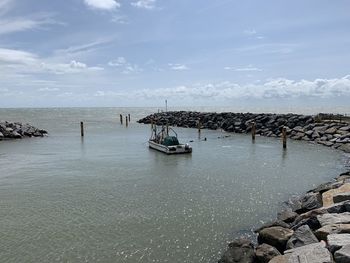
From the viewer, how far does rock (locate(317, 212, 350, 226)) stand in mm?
9837

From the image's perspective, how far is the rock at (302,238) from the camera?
30.4 ft

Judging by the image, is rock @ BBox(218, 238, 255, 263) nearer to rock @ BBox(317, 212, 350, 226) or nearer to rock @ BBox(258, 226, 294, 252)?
rock @ BBox(258, 226, 294, 252)

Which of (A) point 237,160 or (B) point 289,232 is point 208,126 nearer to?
(A) point 237,160

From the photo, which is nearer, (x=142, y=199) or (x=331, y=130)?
(x=142, y=199)

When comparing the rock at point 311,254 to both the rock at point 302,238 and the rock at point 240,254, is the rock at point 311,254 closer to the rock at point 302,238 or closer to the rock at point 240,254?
the rock at point 302,238

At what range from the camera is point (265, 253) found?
9531 mm


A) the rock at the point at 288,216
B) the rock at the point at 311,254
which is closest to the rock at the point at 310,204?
the rock at the point at 288,216

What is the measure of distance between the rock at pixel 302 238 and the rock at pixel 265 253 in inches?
15.7

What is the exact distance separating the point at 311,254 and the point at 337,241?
715 millimetres

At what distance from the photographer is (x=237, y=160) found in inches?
1120

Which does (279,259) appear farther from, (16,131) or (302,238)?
(16,131)

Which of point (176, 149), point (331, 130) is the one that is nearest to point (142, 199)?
Result: point (176, 149)

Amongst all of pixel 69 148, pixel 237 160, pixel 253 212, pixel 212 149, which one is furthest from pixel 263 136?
pixel 253 212

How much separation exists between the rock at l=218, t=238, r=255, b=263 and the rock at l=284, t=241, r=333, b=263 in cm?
111
